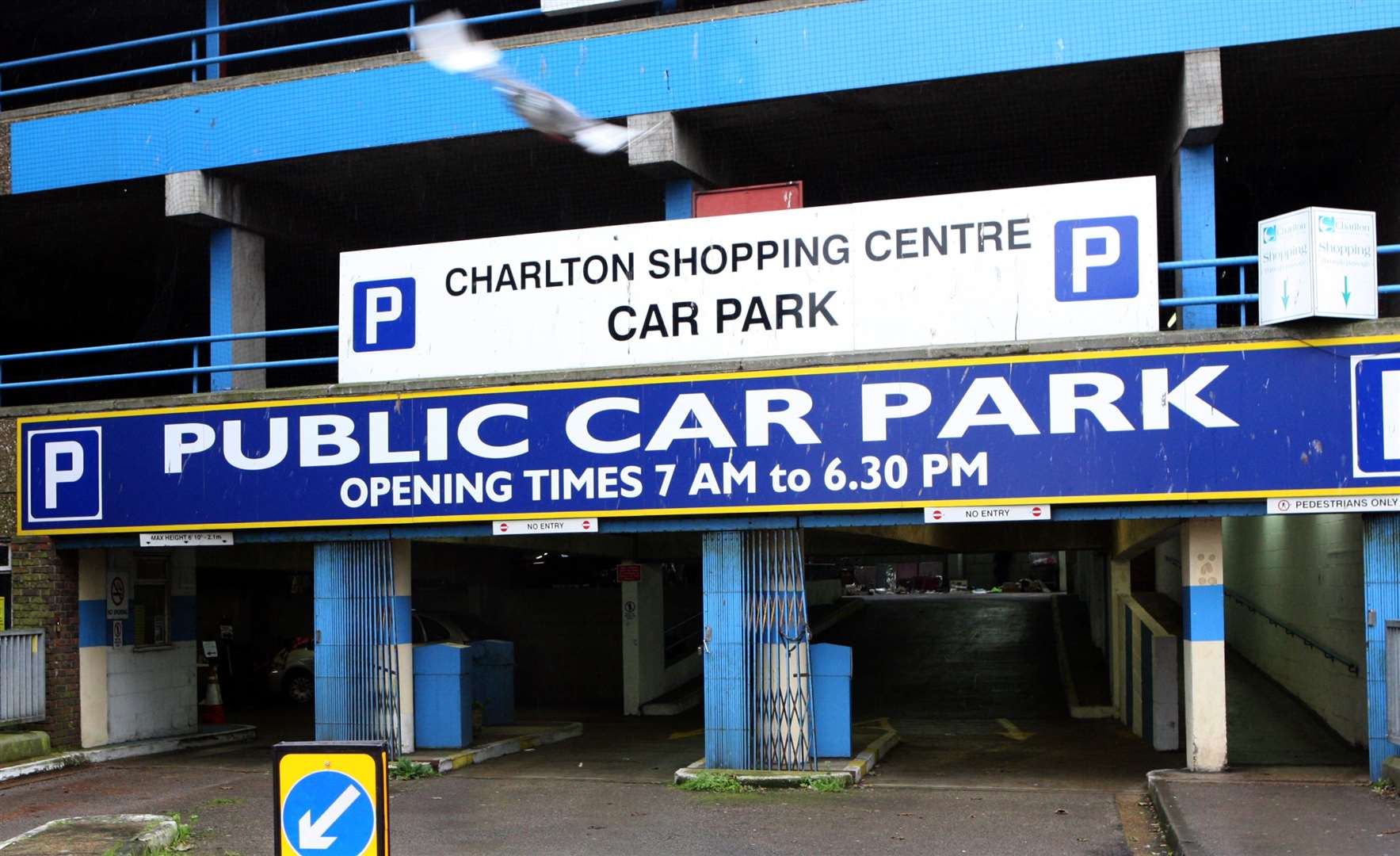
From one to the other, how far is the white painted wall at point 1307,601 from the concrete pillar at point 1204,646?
1439 millimetres

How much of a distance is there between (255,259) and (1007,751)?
11.4 metres

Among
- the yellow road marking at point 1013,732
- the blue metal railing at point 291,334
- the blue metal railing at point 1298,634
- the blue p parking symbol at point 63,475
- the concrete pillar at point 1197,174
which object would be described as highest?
the concrete pillar at point 1197,174

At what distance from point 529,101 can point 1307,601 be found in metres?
10.4

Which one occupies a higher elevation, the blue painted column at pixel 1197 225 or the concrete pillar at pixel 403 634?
the blue painted column at pixel 1197 225

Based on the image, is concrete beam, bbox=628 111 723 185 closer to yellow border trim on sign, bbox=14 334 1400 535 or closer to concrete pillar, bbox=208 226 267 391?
yellow border trim on sign, bbox=14 334 1400 535

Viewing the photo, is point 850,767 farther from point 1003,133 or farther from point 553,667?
point 553,667

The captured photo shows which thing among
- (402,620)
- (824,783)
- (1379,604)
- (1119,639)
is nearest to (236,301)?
(402,620)

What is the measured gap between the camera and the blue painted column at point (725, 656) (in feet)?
43.9

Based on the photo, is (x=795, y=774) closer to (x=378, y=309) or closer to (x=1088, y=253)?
(x=1088, y=253)

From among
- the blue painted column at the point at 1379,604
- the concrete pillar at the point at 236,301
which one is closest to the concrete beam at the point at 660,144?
the concrete pillar at the point at 236,301

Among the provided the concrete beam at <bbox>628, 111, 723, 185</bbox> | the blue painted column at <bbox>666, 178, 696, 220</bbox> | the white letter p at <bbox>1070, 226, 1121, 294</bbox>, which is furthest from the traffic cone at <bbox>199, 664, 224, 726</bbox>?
the white letter p at <bbox>1070, 226, 1121, 294</bbox>

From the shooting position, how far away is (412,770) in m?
14.2

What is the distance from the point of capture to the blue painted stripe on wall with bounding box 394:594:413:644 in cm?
1468

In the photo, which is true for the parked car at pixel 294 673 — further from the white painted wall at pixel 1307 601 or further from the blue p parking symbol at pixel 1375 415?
the blue p parking symbol at pixel 1375 415
